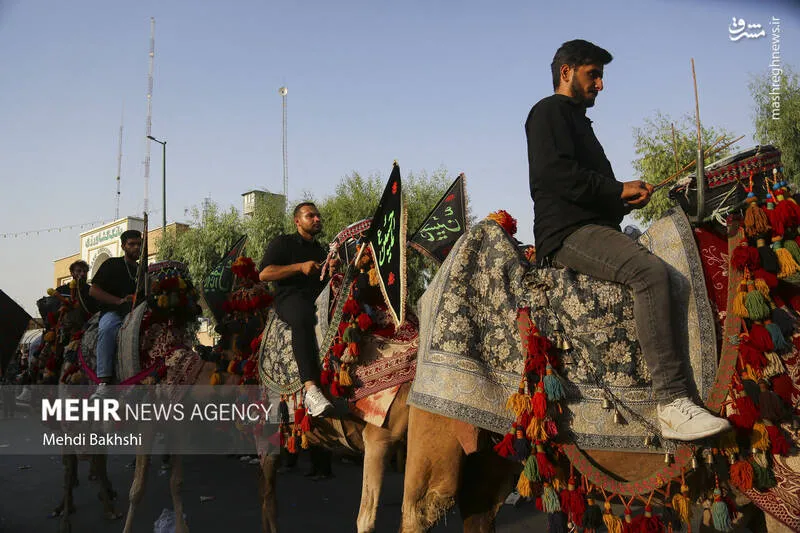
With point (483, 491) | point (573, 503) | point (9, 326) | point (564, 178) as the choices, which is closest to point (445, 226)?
point (483, 491)

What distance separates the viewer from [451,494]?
359 centimetres

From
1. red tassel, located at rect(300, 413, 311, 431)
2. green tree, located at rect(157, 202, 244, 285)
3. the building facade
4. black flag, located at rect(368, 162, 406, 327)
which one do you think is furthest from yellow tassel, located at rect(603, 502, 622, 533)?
the building facade

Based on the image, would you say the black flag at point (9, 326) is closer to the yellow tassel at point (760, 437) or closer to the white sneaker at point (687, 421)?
the white sneaker at point (687, 421)

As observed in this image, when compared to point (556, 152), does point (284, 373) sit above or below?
below

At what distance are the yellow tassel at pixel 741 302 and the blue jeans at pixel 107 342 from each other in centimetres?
662

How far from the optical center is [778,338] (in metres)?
3.01

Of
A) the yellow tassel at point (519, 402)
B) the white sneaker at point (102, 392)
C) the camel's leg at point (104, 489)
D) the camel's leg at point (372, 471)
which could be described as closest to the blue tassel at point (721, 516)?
the yellow tassel at point (519, 402)

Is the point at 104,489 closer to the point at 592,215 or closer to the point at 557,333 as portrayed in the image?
the point at 557,333

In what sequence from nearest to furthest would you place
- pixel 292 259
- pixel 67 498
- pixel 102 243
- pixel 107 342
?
pixel 292 259, pixel 107 342, pixel 67 498, pixel 102 243

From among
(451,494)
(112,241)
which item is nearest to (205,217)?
(112,241)

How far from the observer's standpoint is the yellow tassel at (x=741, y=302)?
10.1ft

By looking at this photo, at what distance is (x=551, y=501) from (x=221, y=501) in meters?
6.53

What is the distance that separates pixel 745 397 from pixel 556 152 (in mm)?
1545

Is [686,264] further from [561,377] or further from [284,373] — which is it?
[284,373]
